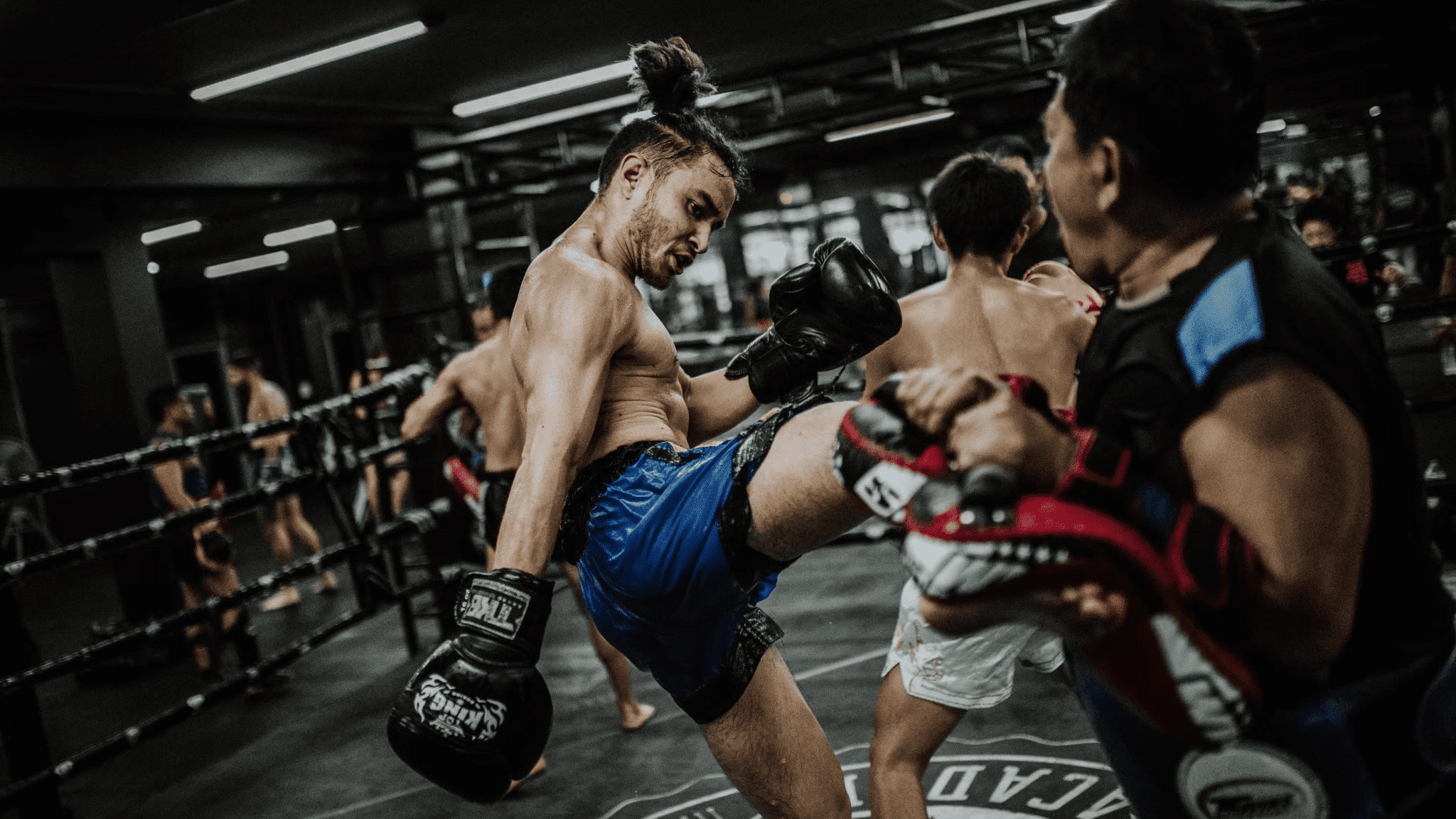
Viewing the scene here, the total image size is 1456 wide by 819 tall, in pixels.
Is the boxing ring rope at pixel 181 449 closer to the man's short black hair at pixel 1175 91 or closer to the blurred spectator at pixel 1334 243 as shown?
the man's short black hair at pixel 1175 91

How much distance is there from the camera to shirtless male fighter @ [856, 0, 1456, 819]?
0.93 meters

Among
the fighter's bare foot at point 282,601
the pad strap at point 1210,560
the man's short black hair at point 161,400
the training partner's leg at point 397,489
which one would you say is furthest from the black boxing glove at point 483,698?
the fighter's bare foot at point 282,601

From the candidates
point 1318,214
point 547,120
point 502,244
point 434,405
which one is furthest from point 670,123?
point 502,244

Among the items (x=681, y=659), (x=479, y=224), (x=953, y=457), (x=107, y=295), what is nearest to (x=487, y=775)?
(x=681, y=659)

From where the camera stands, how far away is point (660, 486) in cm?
179

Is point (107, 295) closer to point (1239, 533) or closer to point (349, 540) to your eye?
point (349, 540)

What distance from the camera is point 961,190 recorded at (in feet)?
8.33

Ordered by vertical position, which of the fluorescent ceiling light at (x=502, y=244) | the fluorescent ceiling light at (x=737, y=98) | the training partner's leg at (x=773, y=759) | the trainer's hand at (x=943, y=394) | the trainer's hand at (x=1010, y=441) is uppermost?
the fluorescent ceiling light at (x=737, y=98)

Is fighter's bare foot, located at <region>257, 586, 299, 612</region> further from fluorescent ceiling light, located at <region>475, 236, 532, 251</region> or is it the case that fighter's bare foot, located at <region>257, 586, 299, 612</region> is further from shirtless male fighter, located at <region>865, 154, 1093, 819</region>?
shirtless male fighter, located at <region>865, 154, 1093, 819</region>

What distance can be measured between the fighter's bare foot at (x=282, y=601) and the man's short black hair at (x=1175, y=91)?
6.80 metres

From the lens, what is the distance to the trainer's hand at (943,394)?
1009mm

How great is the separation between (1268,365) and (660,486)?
1067 mm

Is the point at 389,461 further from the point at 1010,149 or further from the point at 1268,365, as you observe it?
the point at 1268,365

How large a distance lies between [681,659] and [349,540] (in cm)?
333
